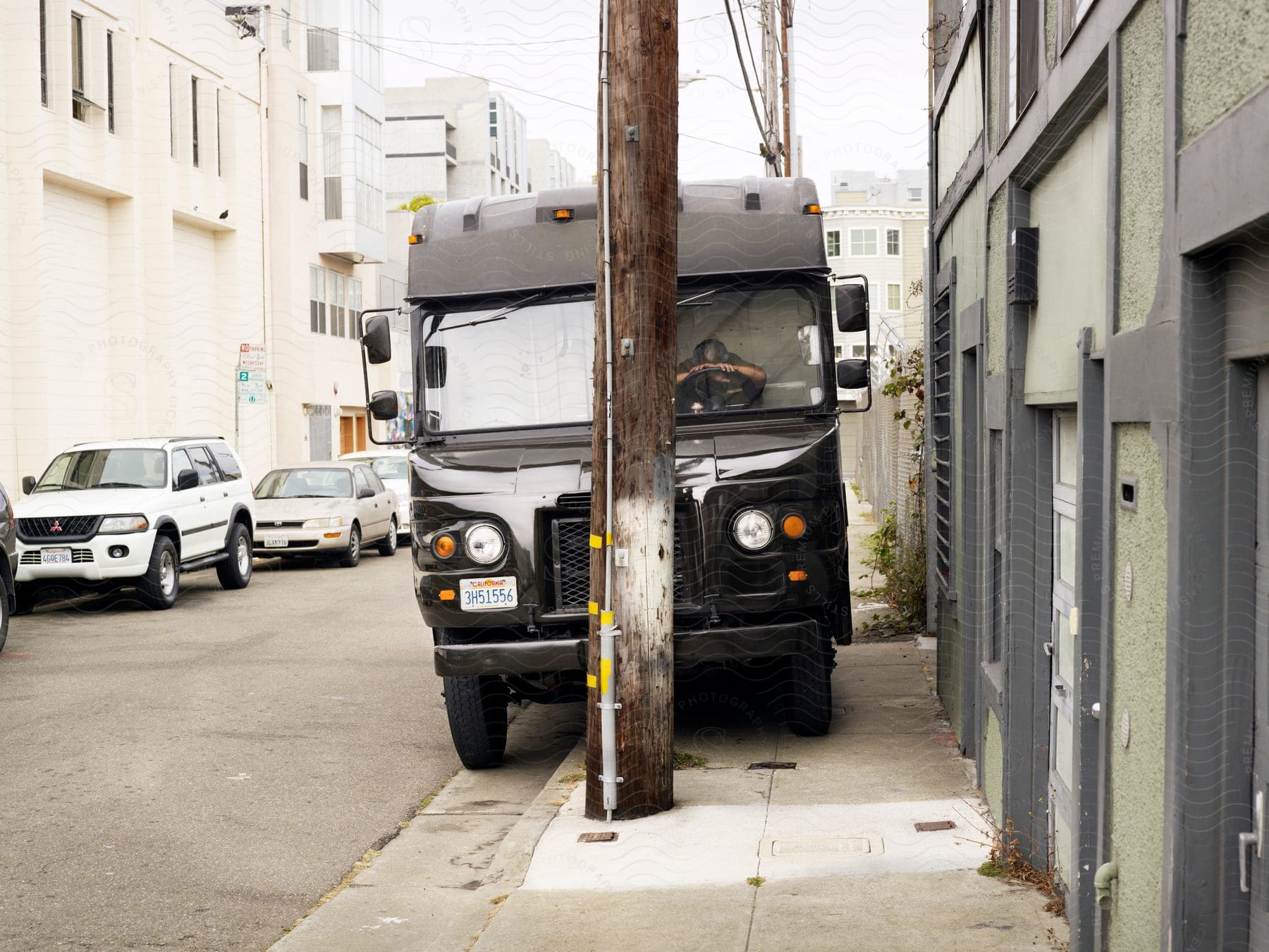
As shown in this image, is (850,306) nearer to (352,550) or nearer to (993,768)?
(993,768)

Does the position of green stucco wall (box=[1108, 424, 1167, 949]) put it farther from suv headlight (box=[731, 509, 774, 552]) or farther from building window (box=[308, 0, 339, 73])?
building window (box=[308, 0, 339, 73])

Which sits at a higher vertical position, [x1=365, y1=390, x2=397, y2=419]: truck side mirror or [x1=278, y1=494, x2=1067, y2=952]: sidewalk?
[x1=365, y1=390, x2=397, y2=419]: truck side mirror

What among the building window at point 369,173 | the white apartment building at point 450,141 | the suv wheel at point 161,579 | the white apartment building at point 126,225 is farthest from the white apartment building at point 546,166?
the suv wheel at point 161,579

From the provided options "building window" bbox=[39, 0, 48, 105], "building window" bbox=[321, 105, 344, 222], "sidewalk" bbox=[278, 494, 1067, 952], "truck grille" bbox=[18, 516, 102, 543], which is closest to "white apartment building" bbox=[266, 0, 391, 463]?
"building window" bbox=[321, 105, 344, 222]

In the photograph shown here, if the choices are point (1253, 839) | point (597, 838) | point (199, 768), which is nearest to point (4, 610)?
point (199, 768)

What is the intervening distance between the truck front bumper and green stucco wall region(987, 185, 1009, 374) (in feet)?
6.47

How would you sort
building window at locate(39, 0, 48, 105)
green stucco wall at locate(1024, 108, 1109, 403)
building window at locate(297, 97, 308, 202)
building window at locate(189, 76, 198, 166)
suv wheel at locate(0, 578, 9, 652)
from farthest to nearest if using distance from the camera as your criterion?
building window at locate(297, 97, 308, 202) → building window at locate(189, 76, 198, 166) → building window at locate(39, 0, 48, 105) → suv wheel at locate(0, 578, 9, 652) → green stucco wall at locate(1024, 108, 1109, 403)

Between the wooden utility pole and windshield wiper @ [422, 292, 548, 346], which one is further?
windshield wiper @ [422, 292, 548, 346]

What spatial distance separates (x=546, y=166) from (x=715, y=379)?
8441 centimetres

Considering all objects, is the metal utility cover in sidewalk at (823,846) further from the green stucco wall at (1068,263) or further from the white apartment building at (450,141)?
the white apartment building at (450,141)

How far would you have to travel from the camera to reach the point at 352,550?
20828 millimetres

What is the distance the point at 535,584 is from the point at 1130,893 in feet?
13.5

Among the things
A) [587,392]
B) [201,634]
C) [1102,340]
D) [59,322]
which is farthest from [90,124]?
[1102,340]

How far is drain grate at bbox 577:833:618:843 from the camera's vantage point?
6.24m
